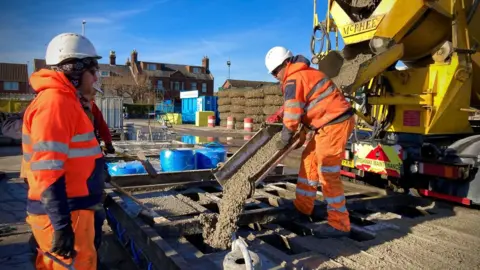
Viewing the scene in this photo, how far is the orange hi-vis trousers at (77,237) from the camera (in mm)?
2274

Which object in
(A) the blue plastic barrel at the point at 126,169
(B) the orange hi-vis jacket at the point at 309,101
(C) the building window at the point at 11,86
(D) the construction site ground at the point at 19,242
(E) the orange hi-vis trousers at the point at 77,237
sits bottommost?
(D) the construction site ground at the point at 19,242

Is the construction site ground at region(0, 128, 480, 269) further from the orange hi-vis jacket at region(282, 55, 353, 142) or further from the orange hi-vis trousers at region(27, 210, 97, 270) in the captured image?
the orange hi-vis jacket at region(282, 55, 353, 142)

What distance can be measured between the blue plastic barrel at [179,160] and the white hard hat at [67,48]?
4.60 m

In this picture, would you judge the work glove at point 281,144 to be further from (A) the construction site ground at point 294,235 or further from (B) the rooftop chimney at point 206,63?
(B) the rooftop chimney at point 206,63

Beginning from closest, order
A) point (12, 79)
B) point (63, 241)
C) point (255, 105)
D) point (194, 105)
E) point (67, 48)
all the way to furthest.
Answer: point (63, 241) → point (67, 48) → point (255, 105) → point (194, 105) → point (12, 79)

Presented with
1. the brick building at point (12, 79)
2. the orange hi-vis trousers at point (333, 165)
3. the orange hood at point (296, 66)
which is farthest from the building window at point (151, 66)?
the orange hi-vis trousers at point (333, 165)

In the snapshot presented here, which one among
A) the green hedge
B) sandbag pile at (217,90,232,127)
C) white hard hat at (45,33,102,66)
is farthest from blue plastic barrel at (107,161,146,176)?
the green hedge

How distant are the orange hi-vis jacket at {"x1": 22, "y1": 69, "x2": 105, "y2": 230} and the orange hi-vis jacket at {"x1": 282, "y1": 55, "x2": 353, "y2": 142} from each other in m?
2.34

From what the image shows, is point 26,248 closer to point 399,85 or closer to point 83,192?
point 83,192

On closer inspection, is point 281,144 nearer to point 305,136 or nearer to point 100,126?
point 305,136

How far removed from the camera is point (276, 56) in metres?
4.58

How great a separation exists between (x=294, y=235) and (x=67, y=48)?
3052 mm

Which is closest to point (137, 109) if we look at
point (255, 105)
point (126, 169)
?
point (255, 105)

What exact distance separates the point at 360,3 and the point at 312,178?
311 cm
